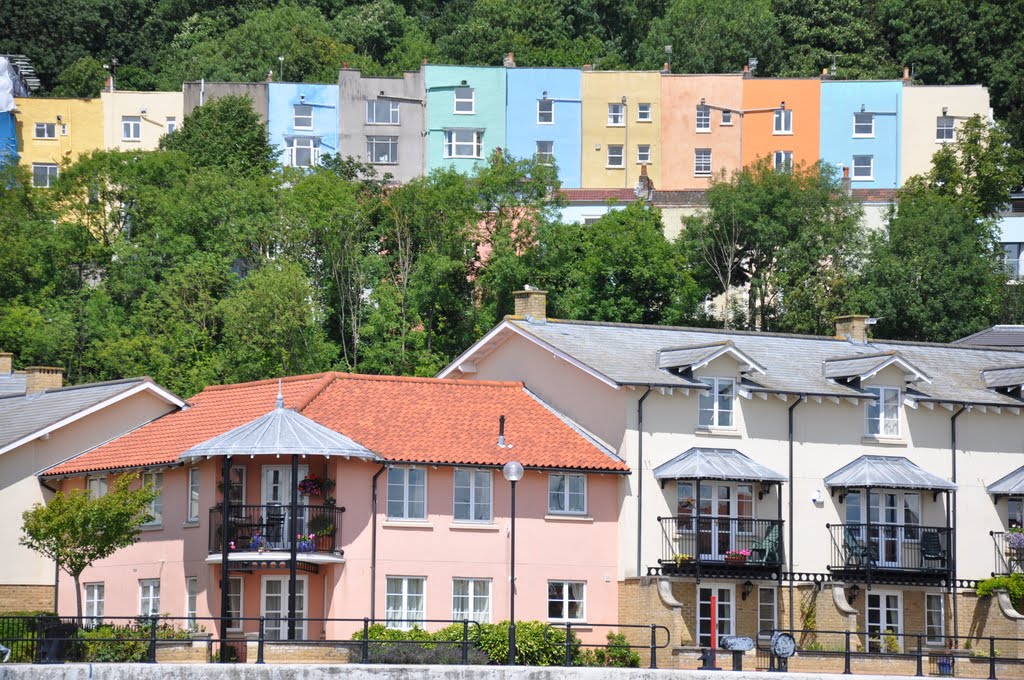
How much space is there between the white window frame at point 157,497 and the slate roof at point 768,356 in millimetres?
9600

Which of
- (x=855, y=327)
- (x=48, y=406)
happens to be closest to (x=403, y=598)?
(x=48, y=406)

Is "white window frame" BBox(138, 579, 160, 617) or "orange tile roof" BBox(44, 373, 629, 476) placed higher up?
"orange tile roof" BBox(44, 373, 629, 476)

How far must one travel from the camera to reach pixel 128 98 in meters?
100

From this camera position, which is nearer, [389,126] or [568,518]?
[568,518]

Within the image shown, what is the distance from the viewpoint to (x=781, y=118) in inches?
3706

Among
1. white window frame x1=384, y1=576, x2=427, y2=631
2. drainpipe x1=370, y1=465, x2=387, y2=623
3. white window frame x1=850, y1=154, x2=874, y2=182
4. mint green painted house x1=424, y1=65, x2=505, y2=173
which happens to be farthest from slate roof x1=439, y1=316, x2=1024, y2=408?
mint green painted house x1=424, y1=65, x2=505, y2=173

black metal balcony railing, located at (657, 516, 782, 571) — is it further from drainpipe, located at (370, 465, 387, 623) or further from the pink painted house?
drainpipe, located at (370, 465, 387, 623)

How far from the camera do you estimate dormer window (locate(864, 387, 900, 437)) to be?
Answer: 51.2 meters

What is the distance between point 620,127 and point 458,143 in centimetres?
826

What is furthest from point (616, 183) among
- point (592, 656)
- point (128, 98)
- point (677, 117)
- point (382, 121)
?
point (592, 656)

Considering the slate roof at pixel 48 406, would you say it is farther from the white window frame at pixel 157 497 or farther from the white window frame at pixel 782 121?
the white window frame at pixel 782 121

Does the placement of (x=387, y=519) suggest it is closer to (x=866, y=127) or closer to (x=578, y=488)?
(x=578, y=488)

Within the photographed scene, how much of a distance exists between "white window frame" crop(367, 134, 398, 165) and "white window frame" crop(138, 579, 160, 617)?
154 ft

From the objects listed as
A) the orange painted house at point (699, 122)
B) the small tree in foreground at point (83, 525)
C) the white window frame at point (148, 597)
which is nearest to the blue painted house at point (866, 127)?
the orange painted house at point (699, 122)
